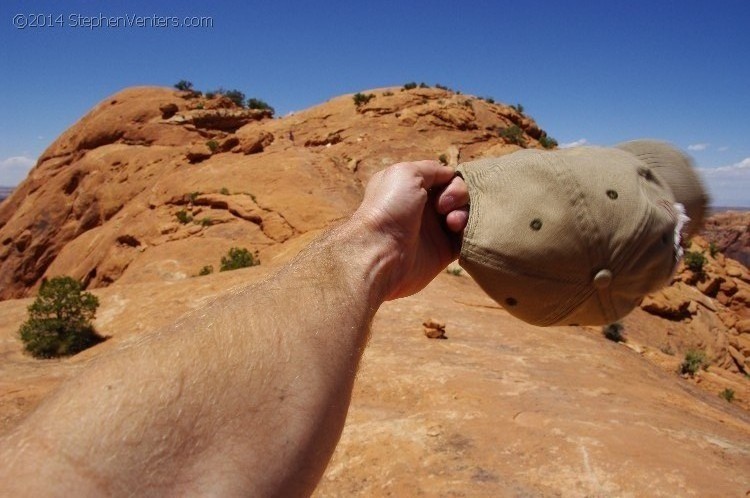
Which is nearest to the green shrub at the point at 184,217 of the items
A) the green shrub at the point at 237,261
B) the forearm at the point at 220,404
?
the green shrub at the point at 237,261

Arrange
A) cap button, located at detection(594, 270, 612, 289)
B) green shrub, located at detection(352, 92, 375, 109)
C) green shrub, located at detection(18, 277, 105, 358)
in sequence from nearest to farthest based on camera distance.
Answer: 1. cap button, located at detection(594, 270, 612, 289)
2. green shrub, located at detection(18, 277, 105, 358)
3. green shrub, located at detection(352, 92, 375, 109)

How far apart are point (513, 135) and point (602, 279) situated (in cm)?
2469

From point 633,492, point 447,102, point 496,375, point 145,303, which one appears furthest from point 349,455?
point 447,102

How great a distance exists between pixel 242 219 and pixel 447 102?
14105 millimetres

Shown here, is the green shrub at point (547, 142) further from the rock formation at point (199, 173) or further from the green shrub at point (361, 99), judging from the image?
the green shrub at point (361, 99)

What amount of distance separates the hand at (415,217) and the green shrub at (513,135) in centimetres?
2427

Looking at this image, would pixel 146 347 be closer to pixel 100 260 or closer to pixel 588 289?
pixel 588 289

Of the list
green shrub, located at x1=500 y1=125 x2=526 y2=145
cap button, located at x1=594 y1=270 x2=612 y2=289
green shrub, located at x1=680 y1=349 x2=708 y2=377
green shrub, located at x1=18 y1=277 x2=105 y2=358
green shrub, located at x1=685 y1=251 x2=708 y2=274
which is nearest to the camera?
cap button, located at x1=594 y1=270 x2=612 y2=289

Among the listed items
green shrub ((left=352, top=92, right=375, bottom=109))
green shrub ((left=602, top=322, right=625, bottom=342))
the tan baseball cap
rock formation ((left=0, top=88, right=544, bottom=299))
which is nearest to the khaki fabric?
the tan baseball cap

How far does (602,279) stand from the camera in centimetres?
178

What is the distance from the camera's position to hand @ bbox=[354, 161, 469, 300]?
1594 mm

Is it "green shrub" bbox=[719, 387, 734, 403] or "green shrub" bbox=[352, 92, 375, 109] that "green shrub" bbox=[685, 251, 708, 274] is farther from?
"green shrub" bbox=[352, 92, 375, 109]

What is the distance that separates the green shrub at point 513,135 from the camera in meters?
25.2

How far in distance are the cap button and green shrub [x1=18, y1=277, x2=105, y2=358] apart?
7.90 metres
